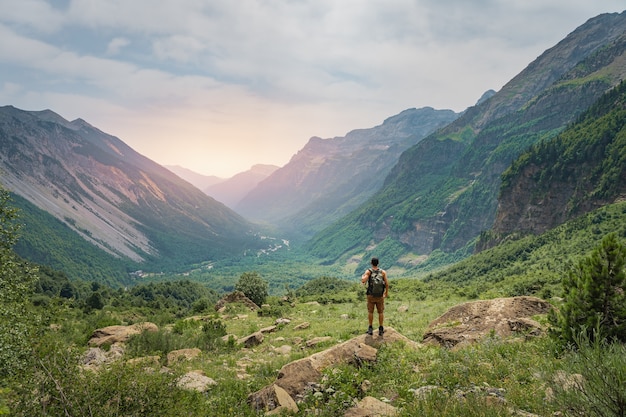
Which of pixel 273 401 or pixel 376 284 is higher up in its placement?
pixel 376 284

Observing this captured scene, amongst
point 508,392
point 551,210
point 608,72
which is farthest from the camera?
point 608,72

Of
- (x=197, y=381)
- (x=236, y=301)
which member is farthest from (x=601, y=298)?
Answer: (x=236, y=301)

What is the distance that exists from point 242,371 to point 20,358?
8.24 m

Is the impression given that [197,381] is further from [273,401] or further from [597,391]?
[597,391]

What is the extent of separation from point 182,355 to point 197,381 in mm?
4641

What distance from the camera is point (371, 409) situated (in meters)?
8.26

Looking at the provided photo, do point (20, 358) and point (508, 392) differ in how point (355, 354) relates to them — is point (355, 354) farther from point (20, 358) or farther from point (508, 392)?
point (20, 358)

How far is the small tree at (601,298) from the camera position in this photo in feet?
31.1

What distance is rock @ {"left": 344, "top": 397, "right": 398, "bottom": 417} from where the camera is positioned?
7923mm

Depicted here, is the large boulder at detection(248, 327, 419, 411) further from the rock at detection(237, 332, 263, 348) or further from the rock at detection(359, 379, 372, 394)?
the rock at detection(237, 332, 263, 348)

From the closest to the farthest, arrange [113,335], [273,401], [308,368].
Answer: [273,401], [308,368], [113,335]

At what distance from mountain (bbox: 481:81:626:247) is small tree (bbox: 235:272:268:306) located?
79227 millimetres

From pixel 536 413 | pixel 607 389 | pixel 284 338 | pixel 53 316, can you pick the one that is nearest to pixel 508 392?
pixel 536 413

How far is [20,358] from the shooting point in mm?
12086
